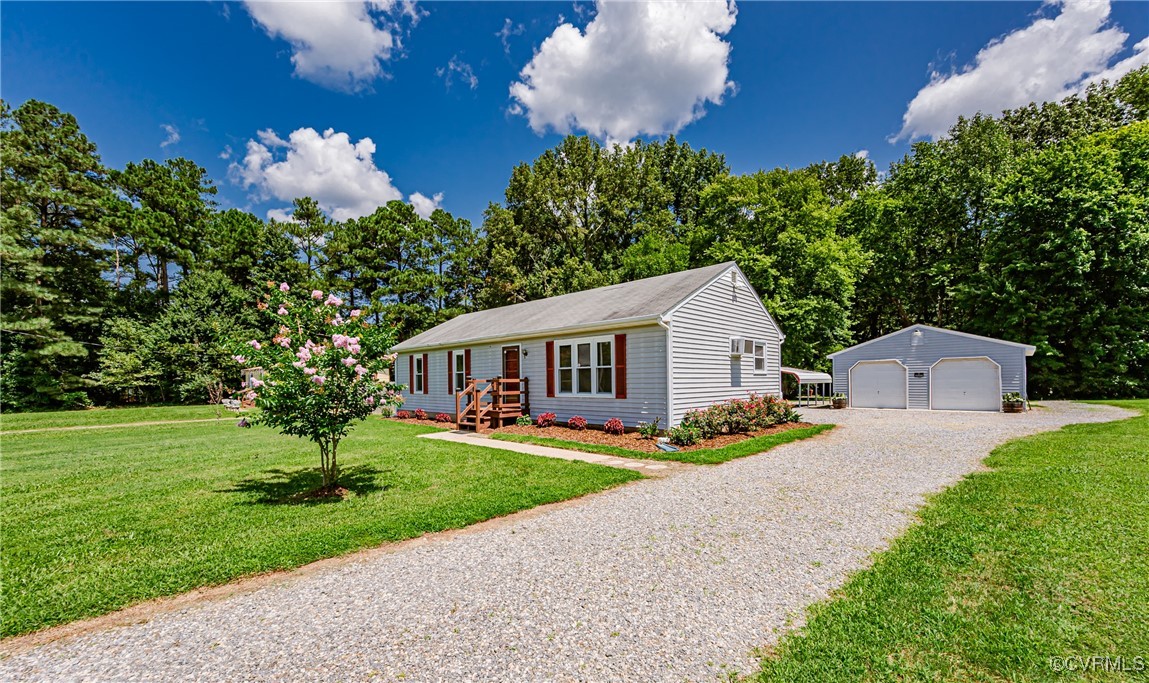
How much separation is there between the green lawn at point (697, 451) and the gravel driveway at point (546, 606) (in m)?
2.86

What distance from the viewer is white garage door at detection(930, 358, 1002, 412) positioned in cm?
1770

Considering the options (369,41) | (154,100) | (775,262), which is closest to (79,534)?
(369,41)

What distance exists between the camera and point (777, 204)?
24719 millimetres

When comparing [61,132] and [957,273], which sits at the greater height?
[61,132]

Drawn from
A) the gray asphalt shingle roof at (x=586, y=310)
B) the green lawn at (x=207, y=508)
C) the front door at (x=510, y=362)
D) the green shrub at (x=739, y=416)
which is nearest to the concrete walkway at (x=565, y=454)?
the green lawn at (x=207, y=508)

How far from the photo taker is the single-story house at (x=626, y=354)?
1105 cm

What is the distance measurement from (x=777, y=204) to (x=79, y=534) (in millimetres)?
27539

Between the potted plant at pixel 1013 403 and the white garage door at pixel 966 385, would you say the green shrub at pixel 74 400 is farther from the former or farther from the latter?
the potted plant at pixel 1013 403

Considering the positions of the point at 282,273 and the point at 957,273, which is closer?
the point at 957,273

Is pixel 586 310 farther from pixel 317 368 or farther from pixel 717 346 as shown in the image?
pixel 317 368

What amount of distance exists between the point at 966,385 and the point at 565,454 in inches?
724

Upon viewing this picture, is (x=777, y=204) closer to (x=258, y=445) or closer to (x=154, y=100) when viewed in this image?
(x=258, y=445)

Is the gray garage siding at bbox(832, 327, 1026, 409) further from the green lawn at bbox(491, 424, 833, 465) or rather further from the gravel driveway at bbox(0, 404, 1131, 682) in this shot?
the gravel driveway at bbox(0, 404, 1131, 682)

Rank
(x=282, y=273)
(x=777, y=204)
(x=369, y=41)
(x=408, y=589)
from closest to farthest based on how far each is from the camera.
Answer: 1. (x=408, y=589)
2. (x=369, y=41)
3. (x=777, y=204)
4. (x=282, y=273)
